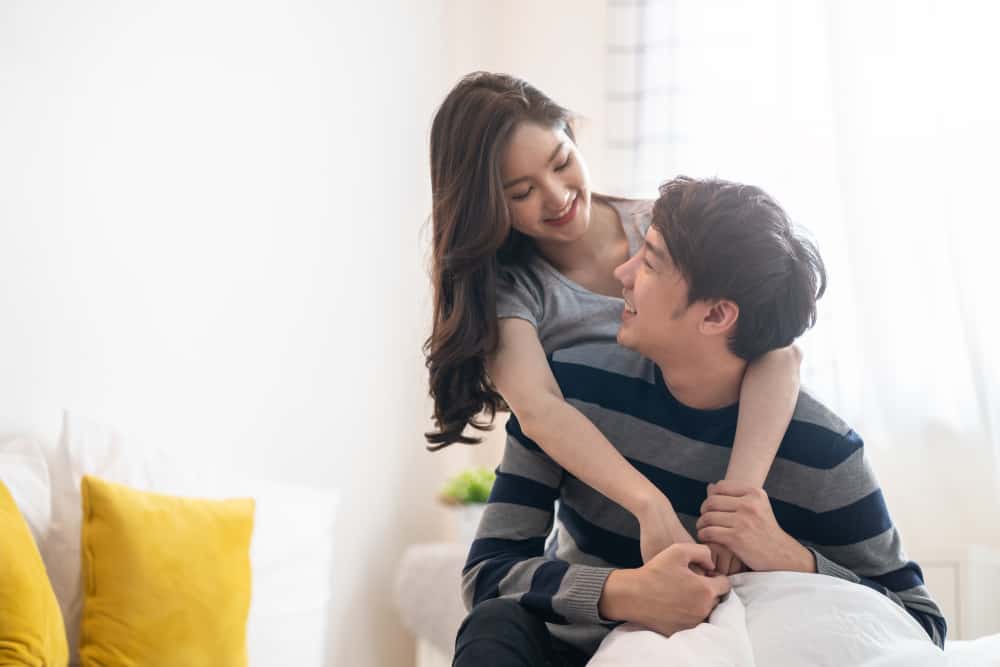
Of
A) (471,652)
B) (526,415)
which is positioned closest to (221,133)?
(526,415)

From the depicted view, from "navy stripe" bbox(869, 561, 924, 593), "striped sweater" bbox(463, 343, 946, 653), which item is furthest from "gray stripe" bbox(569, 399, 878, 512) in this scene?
"navy stripe" bbox(869, 561, 924, 593)

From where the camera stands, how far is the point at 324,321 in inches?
117

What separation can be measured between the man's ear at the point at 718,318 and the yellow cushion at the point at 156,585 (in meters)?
1.12

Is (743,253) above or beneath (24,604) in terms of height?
above

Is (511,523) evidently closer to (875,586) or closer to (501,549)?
(501,549)

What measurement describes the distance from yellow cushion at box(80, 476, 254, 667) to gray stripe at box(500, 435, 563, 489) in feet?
2.71

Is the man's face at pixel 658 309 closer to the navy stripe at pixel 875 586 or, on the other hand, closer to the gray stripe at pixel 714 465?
the gray stripe at pixel 714 465

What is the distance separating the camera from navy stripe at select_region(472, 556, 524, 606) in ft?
4.30

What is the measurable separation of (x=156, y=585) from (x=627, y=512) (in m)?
0.96

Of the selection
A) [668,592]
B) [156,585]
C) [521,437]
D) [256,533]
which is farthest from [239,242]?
[668,592]

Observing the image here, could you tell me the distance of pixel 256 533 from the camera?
86.6 inches

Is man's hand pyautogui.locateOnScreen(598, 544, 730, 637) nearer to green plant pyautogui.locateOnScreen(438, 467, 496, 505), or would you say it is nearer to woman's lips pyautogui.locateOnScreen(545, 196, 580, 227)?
woman's lips pyautogui.locateOnScreen(545, 196, 580, 227)

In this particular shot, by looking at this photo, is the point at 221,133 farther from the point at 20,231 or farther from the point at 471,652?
the point at 471,652

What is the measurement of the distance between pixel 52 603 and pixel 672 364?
1.10 m
